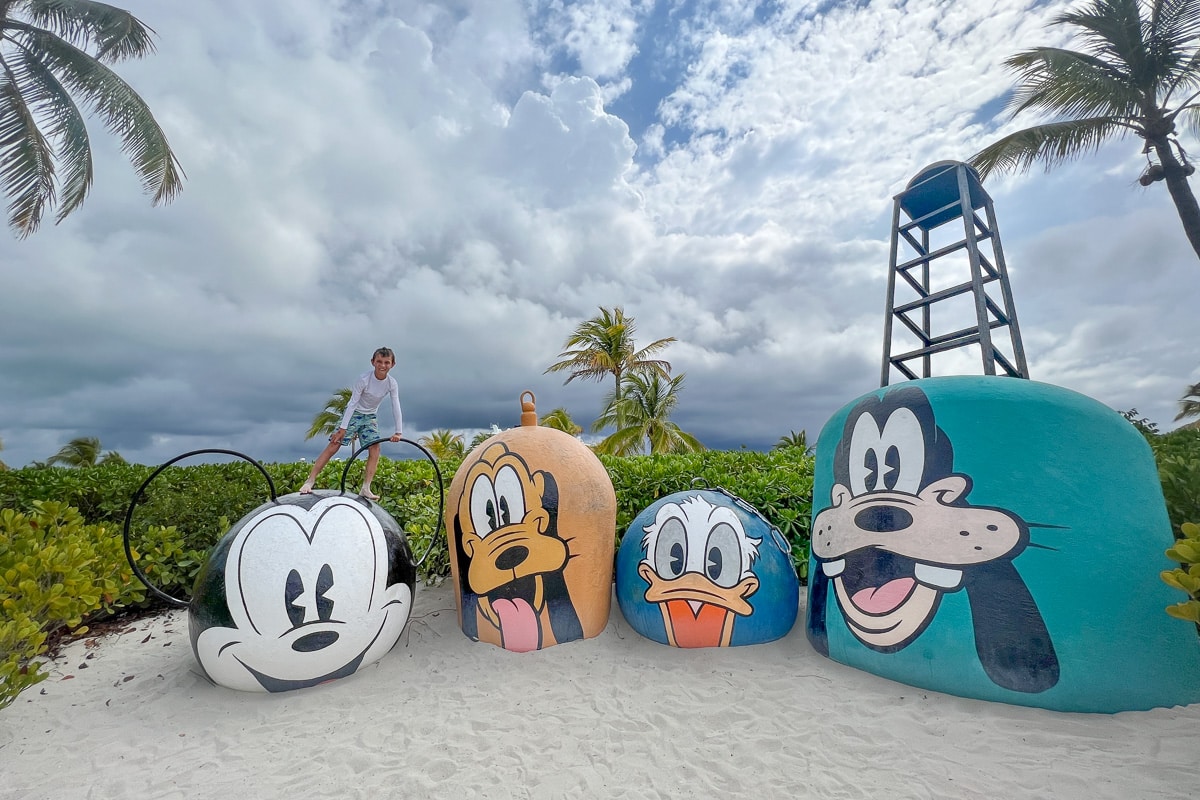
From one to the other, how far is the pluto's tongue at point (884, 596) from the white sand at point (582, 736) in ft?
1.57

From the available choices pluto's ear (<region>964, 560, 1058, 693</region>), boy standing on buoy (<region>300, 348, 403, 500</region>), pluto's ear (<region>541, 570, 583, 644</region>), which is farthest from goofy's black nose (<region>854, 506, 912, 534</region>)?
boy standing on buoy (<region>300, 348, 403, 500</region>)

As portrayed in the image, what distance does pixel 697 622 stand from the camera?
4188 mm

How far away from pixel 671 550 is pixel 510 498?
1268 millimetres

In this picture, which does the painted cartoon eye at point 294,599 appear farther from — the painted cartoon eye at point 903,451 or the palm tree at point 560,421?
the palm tree at point 560,421

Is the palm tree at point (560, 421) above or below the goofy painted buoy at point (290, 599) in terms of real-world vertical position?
above

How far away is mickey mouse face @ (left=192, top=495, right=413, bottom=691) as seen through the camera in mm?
3664

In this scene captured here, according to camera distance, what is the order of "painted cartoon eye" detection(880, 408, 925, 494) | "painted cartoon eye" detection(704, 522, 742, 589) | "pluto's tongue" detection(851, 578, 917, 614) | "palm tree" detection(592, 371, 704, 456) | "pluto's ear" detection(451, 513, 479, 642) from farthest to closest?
1. "palm tree" detection(592, 371, 704, 456)
2. "pluto's ear" detection(451, 513, 479, 642)
3. "painted cartoon eye" detection(704, 522, 742, 589)
4. "painted cartoon eye" detection(880, 408, 925, 494)
5. "pluto's tongue" detection(851, 578, 917, 614)

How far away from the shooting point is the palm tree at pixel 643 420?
57.7 ft

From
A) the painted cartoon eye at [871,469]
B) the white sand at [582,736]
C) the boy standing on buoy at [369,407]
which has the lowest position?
the white sand at [582,736]

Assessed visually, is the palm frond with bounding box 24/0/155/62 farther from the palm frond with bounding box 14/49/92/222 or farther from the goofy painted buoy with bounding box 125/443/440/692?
the goofy painted buoy with bounding box 125/443/440/692

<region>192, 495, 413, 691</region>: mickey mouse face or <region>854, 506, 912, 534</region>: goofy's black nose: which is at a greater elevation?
<region>854, 506, 912, 534</region>: goofy's black nose

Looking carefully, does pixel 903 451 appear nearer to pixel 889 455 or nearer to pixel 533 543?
pixel 889 455

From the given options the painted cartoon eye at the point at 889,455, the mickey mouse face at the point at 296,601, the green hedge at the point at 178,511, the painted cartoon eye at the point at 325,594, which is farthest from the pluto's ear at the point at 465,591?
the painted cartoon eye at the point at 889,455

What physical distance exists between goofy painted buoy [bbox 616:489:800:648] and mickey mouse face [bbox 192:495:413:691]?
1935 mm
